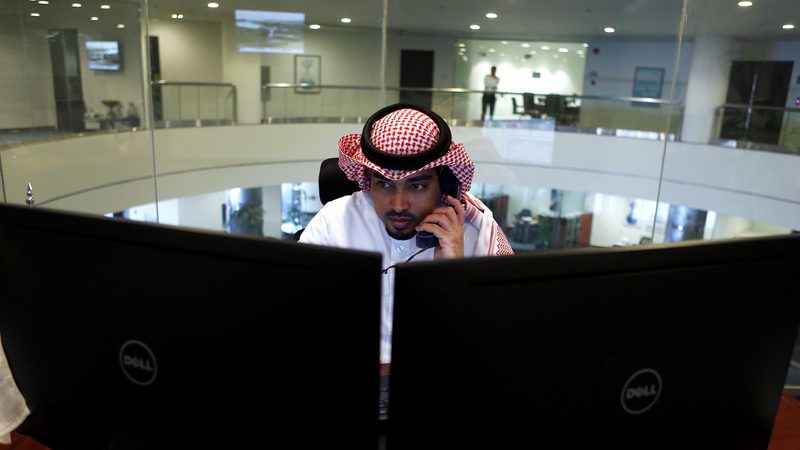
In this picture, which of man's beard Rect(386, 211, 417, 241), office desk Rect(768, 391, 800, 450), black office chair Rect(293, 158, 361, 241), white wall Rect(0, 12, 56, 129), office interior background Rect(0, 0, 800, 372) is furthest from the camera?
office interior background Rect(0, 0, 800, 372)

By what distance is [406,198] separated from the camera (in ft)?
5.60

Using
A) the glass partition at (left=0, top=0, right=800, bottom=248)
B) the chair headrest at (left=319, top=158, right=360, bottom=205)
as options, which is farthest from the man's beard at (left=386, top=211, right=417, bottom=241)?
the glass partition at (left=0, top=0, right=800, bottom=248)

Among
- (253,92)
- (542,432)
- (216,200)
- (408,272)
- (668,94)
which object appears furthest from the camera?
(216,200)

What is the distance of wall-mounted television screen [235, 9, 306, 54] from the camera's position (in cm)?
759

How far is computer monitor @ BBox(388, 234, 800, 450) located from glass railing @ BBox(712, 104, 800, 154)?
7446 millimetres

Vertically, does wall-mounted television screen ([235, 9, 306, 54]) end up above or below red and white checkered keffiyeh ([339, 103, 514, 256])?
above

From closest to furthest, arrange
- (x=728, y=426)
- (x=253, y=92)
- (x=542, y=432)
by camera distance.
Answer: (x=542, y=432)
(x=728, y=426)
(x=253, y=92)

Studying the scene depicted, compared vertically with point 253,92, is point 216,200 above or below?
below

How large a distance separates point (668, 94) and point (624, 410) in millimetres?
7873

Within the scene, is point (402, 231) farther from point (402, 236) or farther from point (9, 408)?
point (9, 408)

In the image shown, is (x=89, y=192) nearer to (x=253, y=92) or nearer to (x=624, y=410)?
(x=253, y=92)

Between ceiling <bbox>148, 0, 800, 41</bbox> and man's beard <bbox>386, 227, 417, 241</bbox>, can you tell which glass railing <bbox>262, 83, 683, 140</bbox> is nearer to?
ceiling <bbox>148, 0, 800, 41</bbox>

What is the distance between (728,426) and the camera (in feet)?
2.97

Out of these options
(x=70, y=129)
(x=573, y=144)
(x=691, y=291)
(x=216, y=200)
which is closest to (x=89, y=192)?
(x=70, y=129)
